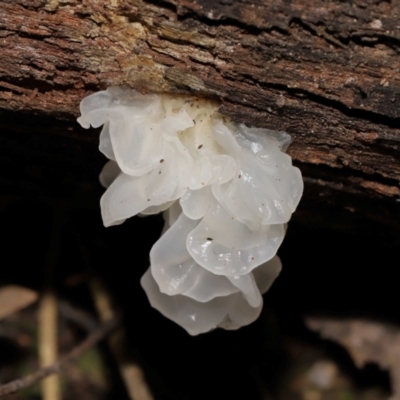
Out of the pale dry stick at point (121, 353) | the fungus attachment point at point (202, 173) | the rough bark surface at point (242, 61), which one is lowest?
the pale dry stick at point (121, 353)

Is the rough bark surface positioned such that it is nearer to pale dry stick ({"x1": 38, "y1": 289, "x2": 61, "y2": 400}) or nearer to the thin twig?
the thin twig

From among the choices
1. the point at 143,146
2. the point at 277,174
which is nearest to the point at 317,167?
the point at 277,174

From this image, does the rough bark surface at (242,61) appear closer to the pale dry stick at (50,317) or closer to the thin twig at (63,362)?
the thin twig at (63,362)

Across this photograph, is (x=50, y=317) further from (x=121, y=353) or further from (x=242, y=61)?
(x=242, y=61)

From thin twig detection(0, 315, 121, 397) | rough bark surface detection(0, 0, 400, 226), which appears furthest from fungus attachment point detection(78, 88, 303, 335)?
thin twig detection(0, 315, 121, 397)

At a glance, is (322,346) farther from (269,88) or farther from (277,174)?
(269,88)

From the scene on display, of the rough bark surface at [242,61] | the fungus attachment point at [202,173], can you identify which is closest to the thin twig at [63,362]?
the fungus attachment point at [202,173]
